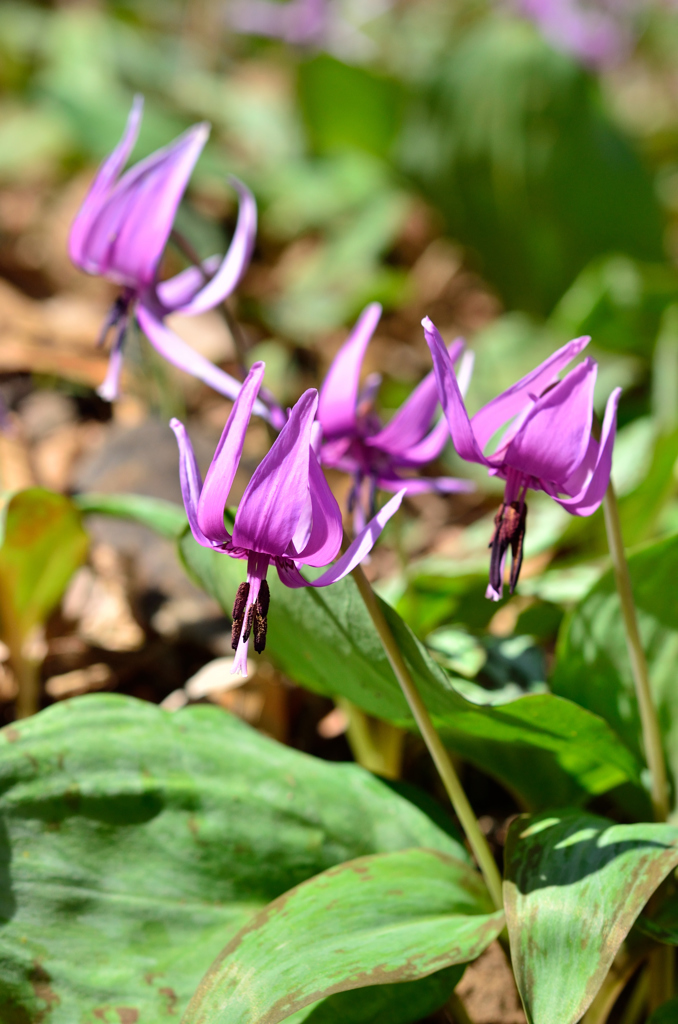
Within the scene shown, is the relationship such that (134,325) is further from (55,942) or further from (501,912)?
(501,912)

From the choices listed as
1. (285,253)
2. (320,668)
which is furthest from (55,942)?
(285,253)

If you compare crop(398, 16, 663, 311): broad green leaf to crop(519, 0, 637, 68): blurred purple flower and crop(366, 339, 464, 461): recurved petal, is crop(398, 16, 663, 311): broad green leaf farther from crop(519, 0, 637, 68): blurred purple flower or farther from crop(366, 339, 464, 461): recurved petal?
crop(366, 339, 464, 461): recurved petal

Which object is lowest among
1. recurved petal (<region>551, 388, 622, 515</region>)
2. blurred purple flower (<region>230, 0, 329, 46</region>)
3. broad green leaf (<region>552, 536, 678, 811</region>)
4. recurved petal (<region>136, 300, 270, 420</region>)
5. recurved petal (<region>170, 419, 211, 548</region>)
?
broad green leaf (<region>552, 536, 678, 811</region>)

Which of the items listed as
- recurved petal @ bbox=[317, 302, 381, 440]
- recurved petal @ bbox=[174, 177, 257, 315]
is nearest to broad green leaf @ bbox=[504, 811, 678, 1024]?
recurved petal @ bbox=[317, 302, 381, 440]


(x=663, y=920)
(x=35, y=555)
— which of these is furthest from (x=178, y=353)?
(x=663, y=920)

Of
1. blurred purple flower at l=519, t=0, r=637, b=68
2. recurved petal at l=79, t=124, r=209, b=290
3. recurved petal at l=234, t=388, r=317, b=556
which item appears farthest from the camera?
blurred purple flower at l=519, t=0, r=637, b=68

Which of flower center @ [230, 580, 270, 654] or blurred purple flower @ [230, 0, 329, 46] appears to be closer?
flower center @ [230, 580, 270, 654]
